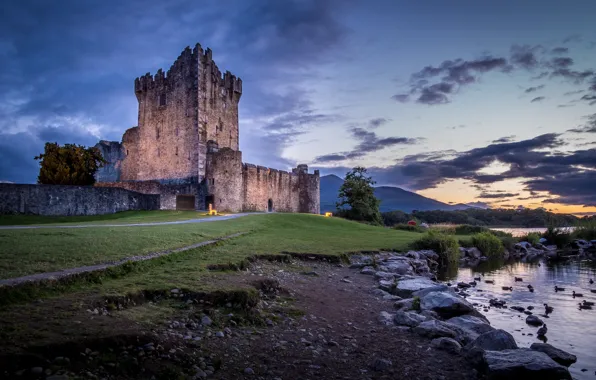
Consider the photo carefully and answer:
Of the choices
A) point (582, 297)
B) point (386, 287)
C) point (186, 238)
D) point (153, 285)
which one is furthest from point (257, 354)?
point (582, 297)

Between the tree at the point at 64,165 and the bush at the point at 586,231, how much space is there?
157 feet

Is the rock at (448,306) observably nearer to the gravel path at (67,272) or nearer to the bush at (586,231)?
the gravel path at (67,272)

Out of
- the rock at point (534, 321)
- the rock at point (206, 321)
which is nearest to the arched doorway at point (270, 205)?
the rock at point (534, 321)

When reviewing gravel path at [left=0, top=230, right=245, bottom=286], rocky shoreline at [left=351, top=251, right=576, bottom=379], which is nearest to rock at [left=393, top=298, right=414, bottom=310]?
rocky shoreline at [left=351, top=251, right=576, bottom=379]

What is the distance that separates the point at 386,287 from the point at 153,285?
7121 mm

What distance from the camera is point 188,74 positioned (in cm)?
4647

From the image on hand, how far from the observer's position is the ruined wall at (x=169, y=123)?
151 ft

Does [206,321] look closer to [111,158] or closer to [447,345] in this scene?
[447,345]

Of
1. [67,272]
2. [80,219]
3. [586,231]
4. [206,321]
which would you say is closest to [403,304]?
[206,321]

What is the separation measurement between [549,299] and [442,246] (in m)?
9.93

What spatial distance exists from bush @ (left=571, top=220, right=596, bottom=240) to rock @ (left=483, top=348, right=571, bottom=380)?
1396 inches

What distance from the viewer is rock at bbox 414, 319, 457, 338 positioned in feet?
24.2

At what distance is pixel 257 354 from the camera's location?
590cm

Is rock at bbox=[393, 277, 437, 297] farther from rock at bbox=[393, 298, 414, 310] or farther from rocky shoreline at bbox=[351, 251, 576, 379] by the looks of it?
rock at bbox=[393, 298, 414, 310]
